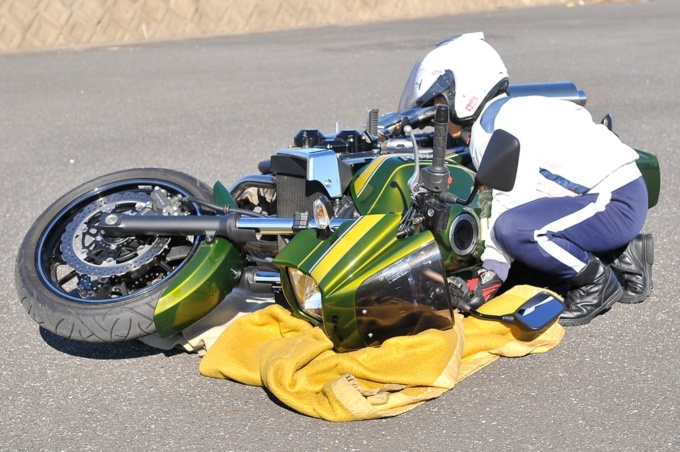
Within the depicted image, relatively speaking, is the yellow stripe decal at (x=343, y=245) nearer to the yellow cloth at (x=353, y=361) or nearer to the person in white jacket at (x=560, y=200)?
the yellow cloth at (x=353, y=361)

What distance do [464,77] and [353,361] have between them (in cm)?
176

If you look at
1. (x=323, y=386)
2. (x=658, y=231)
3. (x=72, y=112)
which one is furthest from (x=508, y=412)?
(x=72, y=112)

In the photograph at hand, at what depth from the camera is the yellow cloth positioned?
409cm

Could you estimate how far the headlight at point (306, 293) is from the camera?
4.27 meters

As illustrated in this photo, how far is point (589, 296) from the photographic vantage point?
16.3 ft

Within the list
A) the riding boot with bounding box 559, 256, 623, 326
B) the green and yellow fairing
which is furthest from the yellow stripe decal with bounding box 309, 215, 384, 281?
the riding boot with bounding box 559, 256, 623, 326

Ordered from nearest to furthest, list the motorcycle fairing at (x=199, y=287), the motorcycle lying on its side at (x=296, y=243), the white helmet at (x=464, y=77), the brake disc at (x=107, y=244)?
the motorcycle lying on its side at (x=296, y=243) → the motorcycle fairing at (x=199, y=287) → the brake disc at (x=107, y=244) → the white helmet at (x=464, y=77)

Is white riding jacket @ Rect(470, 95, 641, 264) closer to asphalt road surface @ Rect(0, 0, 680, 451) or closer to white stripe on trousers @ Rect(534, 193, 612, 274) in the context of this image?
white stripe on trousers @ Rect(534, 193, 612, 274)

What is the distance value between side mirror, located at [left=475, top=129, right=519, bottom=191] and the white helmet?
3.77 feet

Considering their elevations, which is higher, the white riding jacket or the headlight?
the white riding jacket

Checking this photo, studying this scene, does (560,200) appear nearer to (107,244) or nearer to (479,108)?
(479,108)

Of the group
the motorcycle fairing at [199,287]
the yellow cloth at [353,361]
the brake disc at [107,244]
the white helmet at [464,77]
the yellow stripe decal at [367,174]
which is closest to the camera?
the yellow cloth at [353,361]

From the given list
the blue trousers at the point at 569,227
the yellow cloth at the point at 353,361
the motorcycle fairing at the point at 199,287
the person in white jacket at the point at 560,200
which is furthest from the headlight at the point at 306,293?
the blue trousers at the point at 569,227

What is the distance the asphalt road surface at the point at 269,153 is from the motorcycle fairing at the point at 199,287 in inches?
11.6
